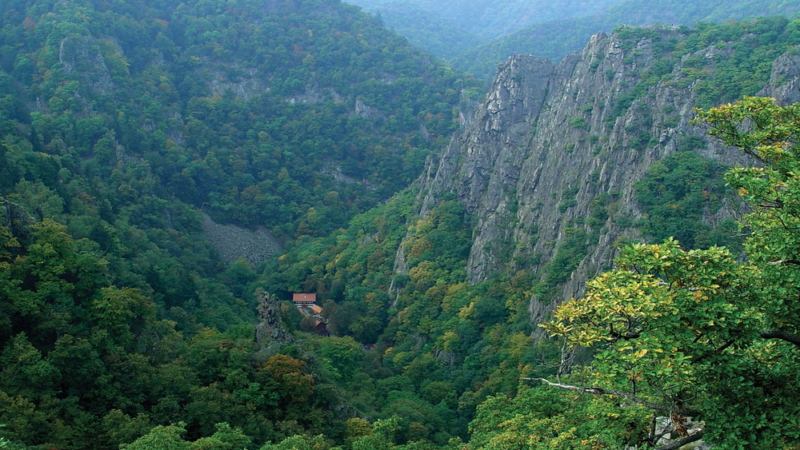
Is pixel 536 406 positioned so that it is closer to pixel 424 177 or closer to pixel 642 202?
pixel 642 202

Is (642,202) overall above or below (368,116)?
above

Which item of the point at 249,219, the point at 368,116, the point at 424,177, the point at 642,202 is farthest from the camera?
the point at 368,116

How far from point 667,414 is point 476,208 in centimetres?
6928

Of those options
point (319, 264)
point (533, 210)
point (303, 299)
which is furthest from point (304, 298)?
point (533, 210)

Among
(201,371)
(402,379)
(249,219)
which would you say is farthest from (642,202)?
(249,219)

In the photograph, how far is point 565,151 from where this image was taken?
73.6m

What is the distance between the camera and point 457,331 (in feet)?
225

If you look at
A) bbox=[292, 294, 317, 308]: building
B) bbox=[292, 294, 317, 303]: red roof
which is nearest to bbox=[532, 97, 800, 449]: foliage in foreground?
bbox=[292, 294, 317, 308]: building

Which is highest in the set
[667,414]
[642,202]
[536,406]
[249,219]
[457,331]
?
[667,414]

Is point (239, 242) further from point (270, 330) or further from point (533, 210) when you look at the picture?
point (270, 330)

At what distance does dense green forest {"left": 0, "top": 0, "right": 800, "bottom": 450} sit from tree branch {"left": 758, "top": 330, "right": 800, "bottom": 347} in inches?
2.2

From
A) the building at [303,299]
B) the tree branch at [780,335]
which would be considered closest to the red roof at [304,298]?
the building at [303,299]

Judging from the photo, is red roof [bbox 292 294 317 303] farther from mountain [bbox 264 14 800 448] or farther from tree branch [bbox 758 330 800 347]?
tree branch [bbox 758 330 800 347]

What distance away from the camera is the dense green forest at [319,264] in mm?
14789
